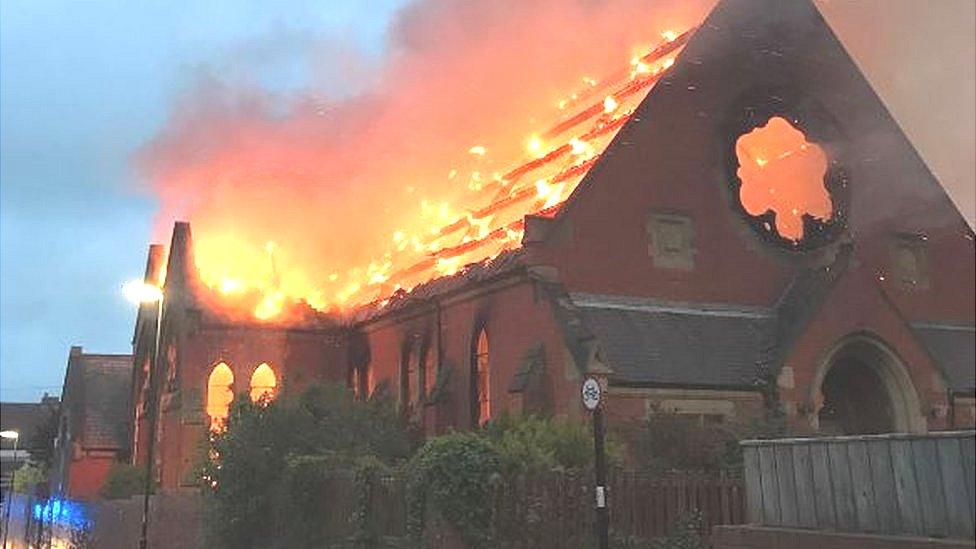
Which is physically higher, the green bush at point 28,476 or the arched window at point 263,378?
the arched window at point 263,378

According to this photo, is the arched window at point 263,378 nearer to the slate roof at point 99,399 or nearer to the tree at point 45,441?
the slate roof at point 99,399

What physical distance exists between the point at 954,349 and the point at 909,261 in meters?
2.82

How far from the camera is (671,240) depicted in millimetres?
23094

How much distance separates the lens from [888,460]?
8.91 meters

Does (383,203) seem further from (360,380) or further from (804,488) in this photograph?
(804,488)

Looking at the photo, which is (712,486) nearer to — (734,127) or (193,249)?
(734,127)

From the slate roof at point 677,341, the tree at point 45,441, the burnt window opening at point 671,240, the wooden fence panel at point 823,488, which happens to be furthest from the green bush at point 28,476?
the wooden fence panel at point 823,488

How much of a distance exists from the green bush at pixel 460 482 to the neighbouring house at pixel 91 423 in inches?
1156

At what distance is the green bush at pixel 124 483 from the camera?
31.6 metres

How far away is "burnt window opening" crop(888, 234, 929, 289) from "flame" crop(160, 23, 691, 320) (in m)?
8.92

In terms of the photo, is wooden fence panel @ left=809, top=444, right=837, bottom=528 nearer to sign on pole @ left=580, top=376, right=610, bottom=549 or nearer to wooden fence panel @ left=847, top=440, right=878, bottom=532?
wooden fence panel @ left=847, top=440, right=878, bottom=532

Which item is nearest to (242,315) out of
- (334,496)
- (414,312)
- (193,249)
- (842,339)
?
(193,249)

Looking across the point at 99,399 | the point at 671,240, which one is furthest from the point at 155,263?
the point at 671,240

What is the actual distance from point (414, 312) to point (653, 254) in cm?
835
